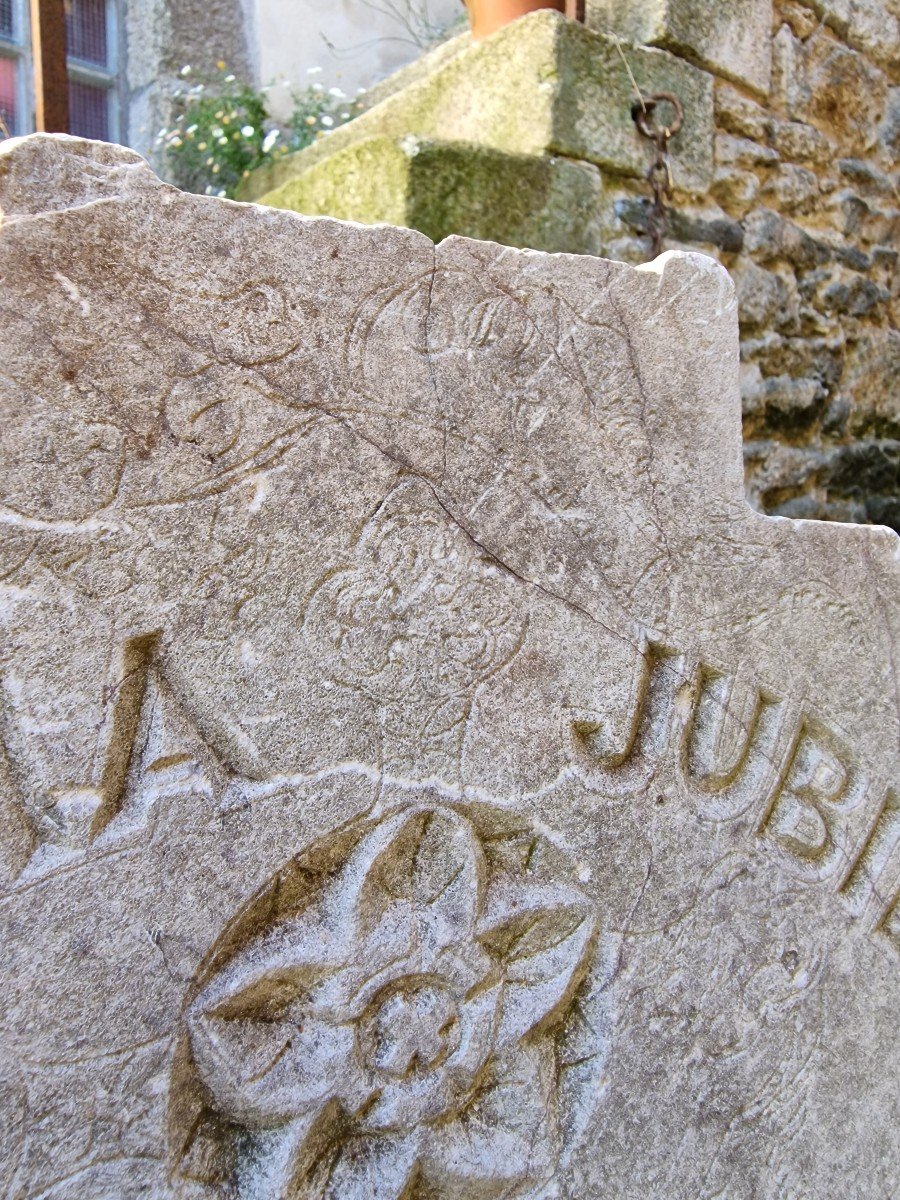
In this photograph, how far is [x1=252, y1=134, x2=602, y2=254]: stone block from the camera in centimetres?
209

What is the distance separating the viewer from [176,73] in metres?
3.50

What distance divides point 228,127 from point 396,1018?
9.74 ft

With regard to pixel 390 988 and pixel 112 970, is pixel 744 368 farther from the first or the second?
pixel 112 970

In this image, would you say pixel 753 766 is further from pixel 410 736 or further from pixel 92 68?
pixel 92 68

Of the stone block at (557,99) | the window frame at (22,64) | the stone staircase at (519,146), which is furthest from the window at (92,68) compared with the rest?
the stone block at (557,99)

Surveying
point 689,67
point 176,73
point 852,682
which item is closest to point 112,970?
point 852,682

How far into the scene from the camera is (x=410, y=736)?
4.13ft

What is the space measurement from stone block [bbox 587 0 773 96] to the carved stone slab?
4.39 feet

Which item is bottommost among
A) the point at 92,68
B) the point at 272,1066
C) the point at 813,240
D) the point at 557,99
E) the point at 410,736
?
the point at 272,1066

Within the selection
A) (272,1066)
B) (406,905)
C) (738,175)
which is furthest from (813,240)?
(272,1066)

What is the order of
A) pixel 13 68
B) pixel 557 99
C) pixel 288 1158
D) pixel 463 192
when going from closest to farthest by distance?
pixel 288 1158 → pixel 463 192 → pixel 557 99 → pixel 13 68

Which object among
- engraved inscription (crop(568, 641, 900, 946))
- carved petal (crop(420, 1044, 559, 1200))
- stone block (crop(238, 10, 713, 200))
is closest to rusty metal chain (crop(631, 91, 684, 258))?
A: stone block (crop(238, 10, 713, 200))

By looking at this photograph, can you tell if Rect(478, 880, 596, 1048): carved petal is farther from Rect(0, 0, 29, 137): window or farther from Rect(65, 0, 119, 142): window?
Rect(65, 0, 119, 142): window

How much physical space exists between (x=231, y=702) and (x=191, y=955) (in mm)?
272
